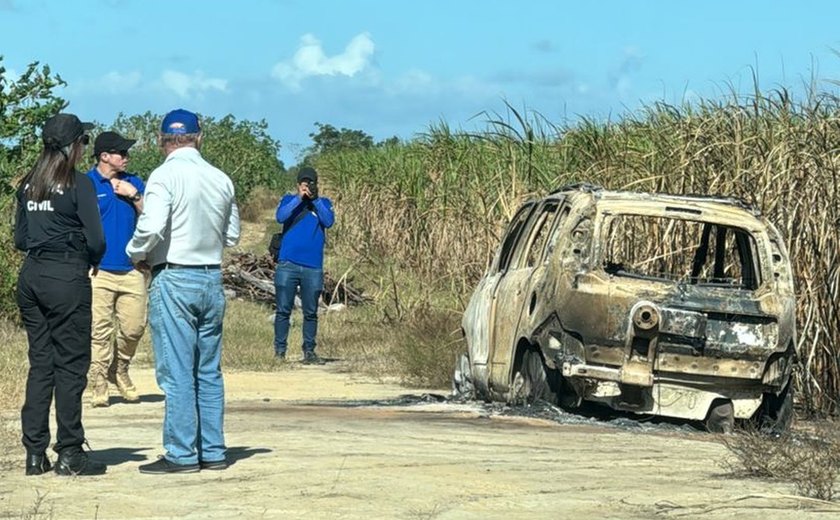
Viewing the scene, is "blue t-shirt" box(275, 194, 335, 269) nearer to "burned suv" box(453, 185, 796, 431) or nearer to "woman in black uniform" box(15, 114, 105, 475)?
"burned suv" box(453, 185, 796, 431)

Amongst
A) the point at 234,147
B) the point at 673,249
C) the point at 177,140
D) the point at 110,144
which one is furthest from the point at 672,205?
the point at 234,147

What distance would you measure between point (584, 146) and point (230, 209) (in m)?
7.83

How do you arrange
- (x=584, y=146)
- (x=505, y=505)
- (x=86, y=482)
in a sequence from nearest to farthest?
1. (x=505, y=505)
2. (x=86, y=482)
3. (x=584, y=146)

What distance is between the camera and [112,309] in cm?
1291

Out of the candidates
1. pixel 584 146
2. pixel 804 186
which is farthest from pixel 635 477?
pixel 584 146

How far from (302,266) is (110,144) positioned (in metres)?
5.07

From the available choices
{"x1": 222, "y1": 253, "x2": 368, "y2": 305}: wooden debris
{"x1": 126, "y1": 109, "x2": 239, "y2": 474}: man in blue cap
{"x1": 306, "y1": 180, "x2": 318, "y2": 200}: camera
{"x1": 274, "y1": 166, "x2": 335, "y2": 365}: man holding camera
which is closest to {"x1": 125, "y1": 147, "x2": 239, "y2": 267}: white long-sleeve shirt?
{"x1": 126, "y1": 109, "x2": 239, "y2": 474}: man in blue cap

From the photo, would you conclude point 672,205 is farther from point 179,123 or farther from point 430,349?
point 430,349

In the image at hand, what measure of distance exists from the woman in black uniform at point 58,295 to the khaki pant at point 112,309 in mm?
3490

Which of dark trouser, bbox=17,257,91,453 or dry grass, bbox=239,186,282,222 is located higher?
dry grass, bbox=239,186,282,222

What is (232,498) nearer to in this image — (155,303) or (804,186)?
(155,303)

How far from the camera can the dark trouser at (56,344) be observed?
29.9ft

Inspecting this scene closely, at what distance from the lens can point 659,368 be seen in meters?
11.2

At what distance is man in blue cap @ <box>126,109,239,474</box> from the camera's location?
9055 millimetres
